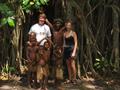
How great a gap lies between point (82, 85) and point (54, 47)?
1.23m

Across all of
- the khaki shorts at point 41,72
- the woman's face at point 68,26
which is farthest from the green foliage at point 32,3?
the khaki shorts at point 41,72

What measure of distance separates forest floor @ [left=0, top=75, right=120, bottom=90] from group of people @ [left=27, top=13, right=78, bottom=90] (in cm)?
26

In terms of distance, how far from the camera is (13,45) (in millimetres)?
12555

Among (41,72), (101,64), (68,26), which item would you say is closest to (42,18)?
(68,26)

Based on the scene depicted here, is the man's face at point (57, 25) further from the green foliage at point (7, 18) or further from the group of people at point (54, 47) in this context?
the green foliage at point (7, 18)

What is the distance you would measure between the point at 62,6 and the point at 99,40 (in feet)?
4.93

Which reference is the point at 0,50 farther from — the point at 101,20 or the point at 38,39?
the point at 101,20

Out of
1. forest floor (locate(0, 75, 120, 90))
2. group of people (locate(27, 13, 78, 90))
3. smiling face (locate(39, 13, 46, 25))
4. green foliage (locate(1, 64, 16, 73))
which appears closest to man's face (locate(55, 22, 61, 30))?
group of people (locate(27, 13, 78, 90))

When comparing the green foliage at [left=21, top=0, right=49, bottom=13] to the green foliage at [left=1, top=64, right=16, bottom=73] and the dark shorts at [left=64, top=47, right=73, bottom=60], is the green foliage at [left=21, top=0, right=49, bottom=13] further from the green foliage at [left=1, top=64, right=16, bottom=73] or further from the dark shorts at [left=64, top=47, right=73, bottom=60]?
the green foliage at [left=1, top=64, right=16, bottom=73]

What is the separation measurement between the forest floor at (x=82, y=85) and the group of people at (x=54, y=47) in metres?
0.26

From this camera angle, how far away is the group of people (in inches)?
436

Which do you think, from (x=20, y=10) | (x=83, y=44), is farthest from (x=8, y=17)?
(x=83, y=44)

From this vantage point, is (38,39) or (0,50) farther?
(0,50)

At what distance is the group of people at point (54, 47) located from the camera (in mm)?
11070
